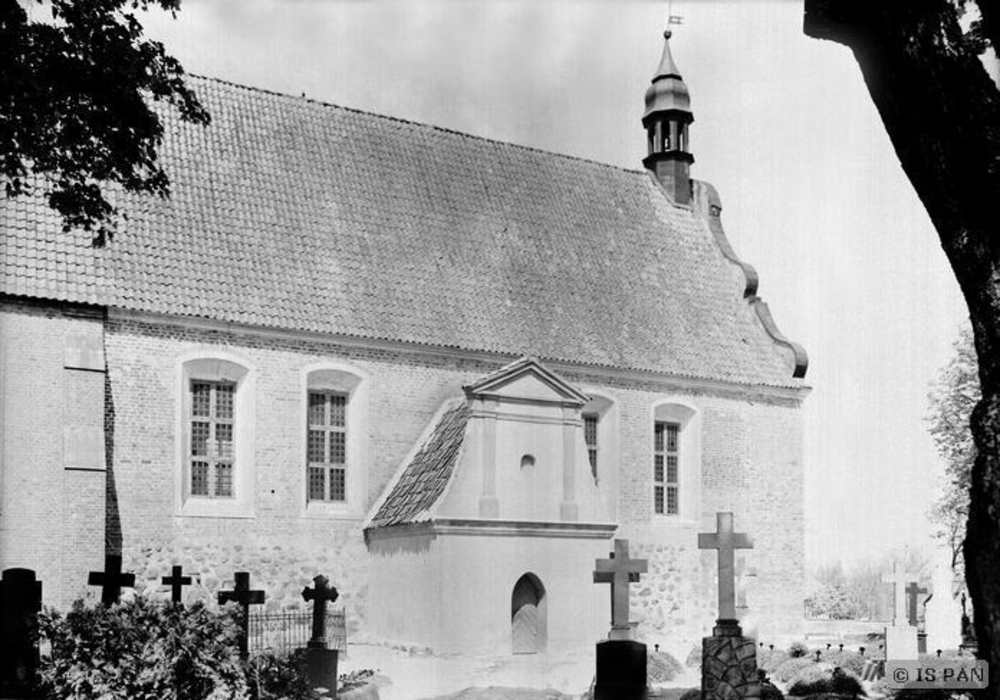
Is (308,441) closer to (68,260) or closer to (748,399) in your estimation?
(68,260)

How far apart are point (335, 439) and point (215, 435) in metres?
2.19

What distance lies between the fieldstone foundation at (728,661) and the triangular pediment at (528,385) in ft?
27.7

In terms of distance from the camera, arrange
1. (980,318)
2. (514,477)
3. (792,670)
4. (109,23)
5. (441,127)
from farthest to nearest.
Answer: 1. (441,127)
2. (514,477)
3. (792,670)
4. (109,23)
5. (980,318)

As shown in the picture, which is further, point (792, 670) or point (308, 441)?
point (308, 441)

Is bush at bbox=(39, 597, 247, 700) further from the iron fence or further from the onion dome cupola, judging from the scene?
the onion dome cupola

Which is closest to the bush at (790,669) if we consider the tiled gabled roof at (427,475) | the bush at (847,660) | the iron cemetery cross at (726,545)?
the bush at (847,660)

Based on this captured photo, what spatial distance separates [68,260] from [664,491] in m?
12.4

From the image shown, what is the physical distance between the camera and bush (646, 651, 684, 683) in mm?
19391

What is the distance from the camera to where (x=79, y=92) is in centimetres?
1092

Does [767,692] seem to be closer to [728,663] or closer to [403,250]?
[728,663]

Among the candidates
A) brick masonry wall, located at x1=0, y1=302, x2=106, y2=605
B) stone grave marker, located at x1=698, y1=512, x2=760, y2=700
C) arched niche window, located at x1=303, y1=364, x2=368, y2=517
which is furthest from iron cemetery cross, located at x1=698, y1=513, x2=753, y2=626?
brick masonry wall, located at x1=0, y1=302, x2=106, y2=605

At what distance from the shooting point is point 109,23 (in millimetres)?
10898

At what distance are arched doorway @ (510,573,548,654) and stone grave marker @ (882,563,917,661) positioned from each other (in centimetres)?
535

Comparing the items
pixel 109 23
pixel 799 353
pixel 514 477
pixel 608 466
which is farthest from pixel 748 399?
pixel 109 23
